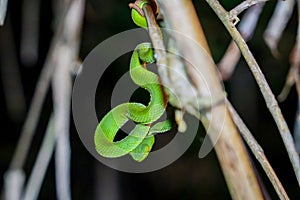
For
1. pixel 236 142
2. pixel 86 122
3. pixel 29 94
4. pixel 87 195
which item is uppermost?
pixel 236 142

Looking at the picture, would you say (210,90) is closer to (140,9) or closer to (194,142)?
(140,9)

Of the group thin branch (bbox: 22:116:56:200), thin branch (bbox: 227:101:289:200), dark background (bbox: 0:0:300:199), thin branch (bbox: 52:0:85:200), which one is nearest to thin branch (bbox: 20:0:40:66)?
dark background (bbox: 0:0:300:199)

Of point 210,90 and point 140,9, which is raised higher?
point 140,9

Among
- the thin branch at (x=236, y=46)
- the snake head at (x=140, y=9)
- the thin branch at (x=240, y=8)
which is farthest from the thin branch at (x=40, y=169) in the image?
the thin branch at (x=240, y=8)

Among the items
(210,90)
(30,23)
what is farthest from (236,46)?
(30,23)

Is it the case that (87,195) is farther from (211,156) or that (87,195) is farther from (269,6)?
(269,6)

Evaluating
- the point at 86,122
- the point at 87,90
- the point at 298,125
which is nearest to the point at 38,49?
the point at 87,90
